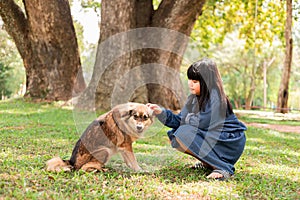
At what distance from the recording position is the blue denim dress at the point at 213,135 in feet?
15.1

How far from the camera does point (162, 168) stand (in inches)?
206

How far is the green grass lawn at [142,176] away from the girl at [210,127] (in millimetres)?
268

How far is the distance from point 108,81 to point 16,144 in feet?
20.0

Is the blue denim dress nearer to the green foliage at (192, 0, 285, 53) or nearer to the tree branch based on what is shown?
the tree branch

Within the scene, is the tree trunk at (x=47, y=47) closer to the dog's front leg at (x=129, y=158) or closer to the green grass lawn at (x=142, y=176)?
the green grass lawn at (x=142, y=176)

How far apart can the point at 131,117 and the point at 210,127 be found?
0.99 meters

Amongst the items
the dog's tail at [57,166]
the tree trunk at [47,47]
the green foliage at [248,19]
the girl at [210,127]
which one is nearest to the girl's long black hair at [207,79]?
the girl at [210,127]

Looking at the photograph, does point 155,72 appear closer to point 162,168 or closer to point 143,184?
point 162,168

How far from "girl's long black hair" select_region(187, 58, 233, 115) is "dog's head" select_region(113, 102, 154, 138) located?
29.6 inches

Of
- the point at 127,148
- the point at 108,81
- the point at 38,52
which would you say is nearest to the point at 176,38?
the point at 108,81

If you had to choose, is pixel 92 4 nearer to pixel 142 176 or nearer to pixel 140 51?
pixel 140 51

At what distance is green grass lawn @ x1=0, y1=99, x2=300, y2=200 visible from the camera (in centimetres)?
387

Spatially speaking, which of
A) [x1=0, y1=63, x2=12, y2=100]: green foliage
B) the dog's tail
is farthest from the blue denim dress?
[x1=0, y1=63, x2=12, y2=100]: green foliage

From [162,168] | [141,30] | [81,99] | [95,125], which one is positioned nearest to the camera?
[95,125]
